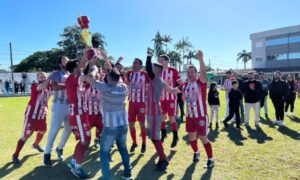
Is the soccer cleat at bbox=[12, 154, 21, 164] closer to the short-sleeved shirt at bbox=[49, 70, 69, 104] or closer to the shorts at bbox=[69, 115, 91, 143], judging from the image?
the short-sleeved shirt at bbox=[49, 70, 69, 104]

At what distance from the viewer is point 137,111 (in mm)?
7418

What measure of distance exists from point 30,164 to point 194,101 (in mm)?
3657

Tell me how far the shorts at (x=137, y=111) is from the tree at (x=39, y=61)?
199 ft

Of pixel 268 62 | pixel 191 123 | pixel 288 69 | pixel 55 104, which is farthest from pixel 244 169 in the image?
pixel 268 62

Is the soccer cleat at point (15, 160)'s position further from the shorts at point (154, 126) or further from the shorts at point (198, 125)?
the shorts at point (198, 125)

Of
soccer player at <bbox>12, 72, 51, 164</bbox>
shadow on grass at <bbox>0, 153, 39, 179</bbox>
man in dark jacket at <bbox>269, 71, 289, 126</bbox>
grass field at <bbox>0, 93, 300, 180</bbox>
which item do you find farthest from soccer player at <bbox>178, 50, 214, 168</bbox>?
man in dark jacket at <bbox>269, 71, 289, 126</bbox>

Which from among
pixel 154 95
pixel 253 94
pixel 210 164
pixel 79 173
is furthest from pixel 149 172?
pixel 253 94

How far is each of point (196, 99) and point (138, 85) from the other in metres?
1.77

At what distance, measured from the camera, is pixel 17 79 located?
38.9m

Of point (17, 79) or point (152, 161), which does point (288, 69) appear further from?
point (152, 161)

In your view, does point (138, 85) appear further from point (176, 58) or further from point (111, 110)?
point (176, 58)

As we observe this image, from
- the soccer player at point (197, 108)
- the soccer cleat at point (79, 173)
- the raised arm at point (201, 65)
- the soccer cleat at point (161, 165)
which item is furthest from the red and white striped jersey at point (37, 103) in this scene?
the raised arm at point (201, 65)

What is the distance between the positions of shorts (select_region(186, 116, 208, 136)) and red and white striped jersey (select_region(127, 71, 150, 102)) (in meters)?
1.53

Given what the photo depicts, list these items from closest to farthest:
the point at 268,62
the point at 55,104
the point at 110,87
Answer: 1. the point at 110,87
2. the point at 55,104
3. the point at 268,62
